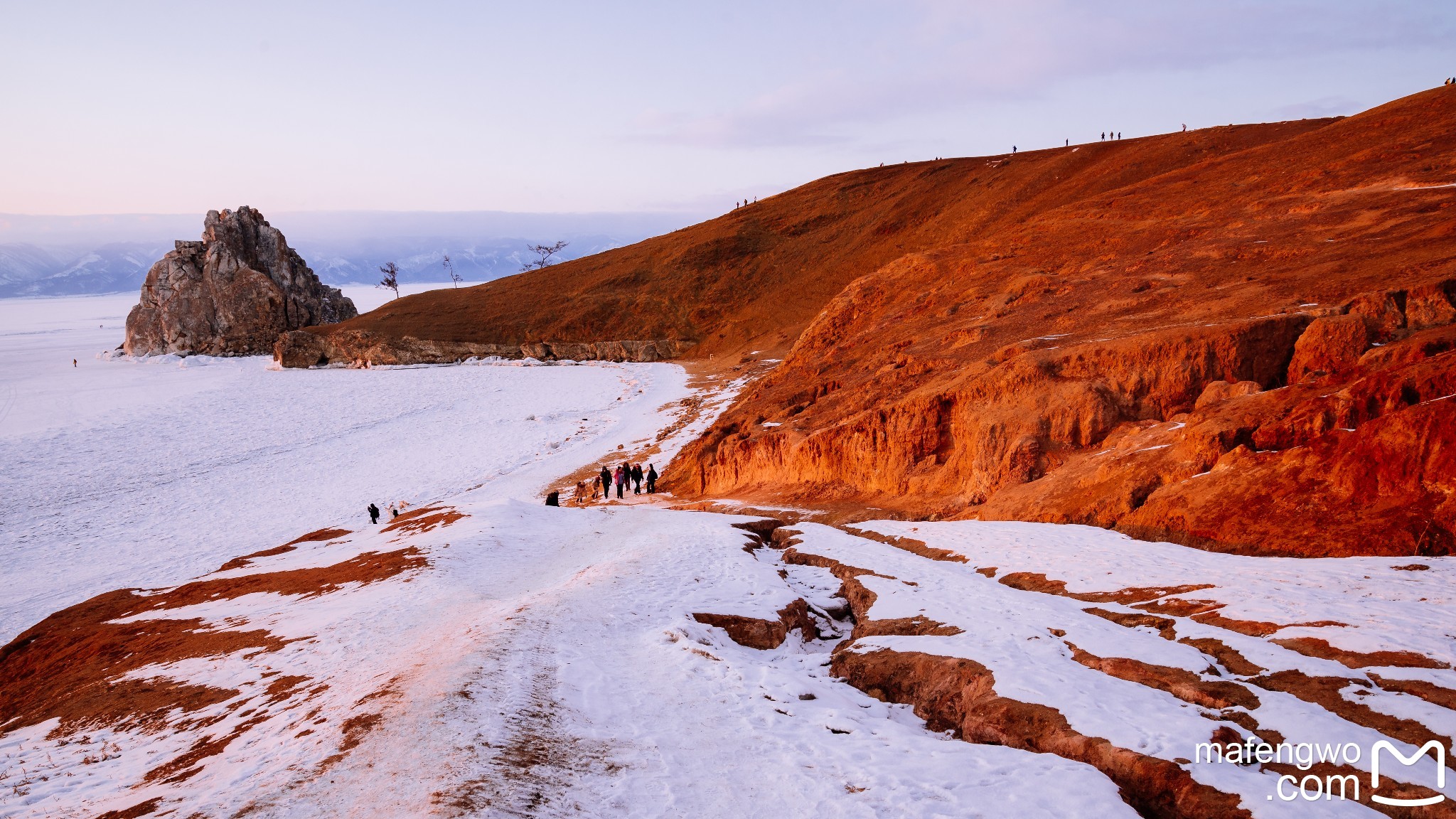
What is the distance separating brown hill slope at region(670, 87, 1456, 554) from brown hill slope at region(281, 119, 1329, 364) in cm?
3662

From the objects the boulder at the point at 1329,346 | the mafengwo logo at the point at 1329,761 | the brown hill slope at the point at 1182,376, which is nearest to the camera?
the mafengwo logo at the point at 1329,761

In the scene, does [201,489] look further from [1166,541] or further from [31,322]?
[31,322]

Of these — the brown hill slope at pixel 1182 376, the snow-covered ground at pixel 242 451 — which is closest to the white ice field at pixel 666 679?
the brown hill slope at pixel 1182 376

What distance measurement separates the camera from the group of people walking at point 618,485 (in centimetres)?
2725

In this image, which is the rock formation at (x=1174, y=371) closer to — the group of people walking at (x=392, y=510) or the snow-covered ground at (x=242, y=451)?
the group of people walking at (x=392, y=510)

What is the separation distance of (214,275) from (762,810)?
111915mm

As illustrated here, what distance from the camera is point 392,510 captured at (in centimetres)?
2652

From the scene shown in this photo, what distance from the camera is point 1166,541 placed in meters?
12.9

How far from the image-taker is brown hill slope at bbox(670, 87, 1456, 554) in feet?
39.5

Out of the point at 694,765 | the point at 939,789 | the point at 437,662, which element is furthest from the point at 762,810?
the point at 437,662

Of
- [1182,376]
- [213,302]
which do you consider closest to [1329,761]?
[1182,376]

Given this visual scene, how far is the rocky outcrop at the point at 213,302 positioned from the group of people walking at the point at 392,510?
81561mm

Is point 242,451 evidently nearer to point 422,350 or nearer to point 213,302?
point 422,350

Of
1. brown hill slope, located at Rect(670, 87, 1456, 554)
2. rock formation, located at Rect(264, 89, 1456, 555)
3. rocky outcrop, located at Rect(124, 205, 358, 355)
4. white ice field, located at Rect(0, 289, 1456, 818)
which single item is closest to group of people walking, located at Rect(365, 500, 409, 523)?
white ice field, located at Rect(0, 289, 1456, 818)
